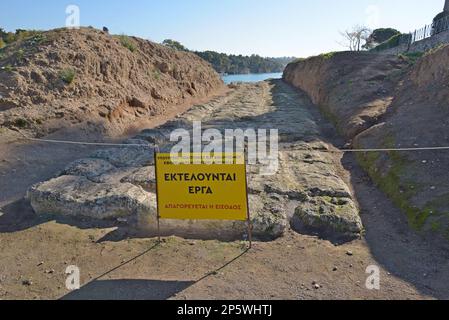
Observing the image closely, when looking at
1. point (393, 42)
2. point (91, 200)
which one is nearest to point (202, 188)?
point (91, 200)

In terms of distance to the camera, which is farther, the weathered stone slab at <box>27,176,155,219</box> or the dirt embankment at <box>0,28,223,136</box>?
the dirt embankment at <box>0,28,223,136</box>

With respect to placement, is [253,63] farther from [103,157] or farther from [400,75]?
[103,157]

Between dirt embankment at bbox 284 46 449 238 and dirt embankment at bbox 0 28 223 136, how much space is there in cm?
789

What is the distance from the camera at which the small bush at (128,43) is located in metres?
16.8

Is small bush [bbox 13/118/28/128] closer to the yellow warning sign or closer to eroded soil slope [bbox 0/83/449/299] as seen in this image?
eroded soil slope [bbox 0/83/449/299]

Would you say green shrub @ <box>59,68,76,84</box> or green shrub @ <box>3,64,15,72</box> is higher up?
green shrub @ <box>3,64,15,72</box>

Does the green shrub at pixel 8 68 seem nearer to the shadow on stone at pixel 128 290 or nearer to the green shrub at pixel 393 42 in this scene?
the shadow on stone at pixel 128 290

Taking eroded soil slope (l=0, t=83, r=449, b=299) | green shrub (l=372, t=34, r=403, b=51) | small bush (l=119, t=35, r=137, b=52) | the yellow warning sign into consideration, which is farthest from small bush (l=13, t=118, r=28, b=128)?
green shrub (l=372, t=34, r=403, b=51)

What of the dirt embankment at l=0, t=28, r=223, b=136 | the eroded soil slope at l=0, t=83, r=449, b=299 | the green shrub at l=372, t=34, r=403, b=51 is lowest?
the eroded soil slope at l=0, t=83, r=449, b=299

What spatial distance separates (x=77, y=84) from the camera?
38.8 ft

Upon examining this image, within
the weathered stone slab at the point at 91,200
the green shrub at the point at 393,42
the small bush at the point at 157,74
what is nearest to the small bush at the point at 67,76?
the small bush at the point at 157,74

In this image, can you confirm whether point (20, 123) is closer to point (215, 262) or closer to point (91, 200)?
point (91, 200)

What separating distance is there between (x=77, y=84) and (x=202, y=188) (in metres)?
9.15

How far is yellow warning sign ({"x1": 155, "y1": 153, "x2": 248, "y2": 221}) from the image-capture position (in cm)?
455
